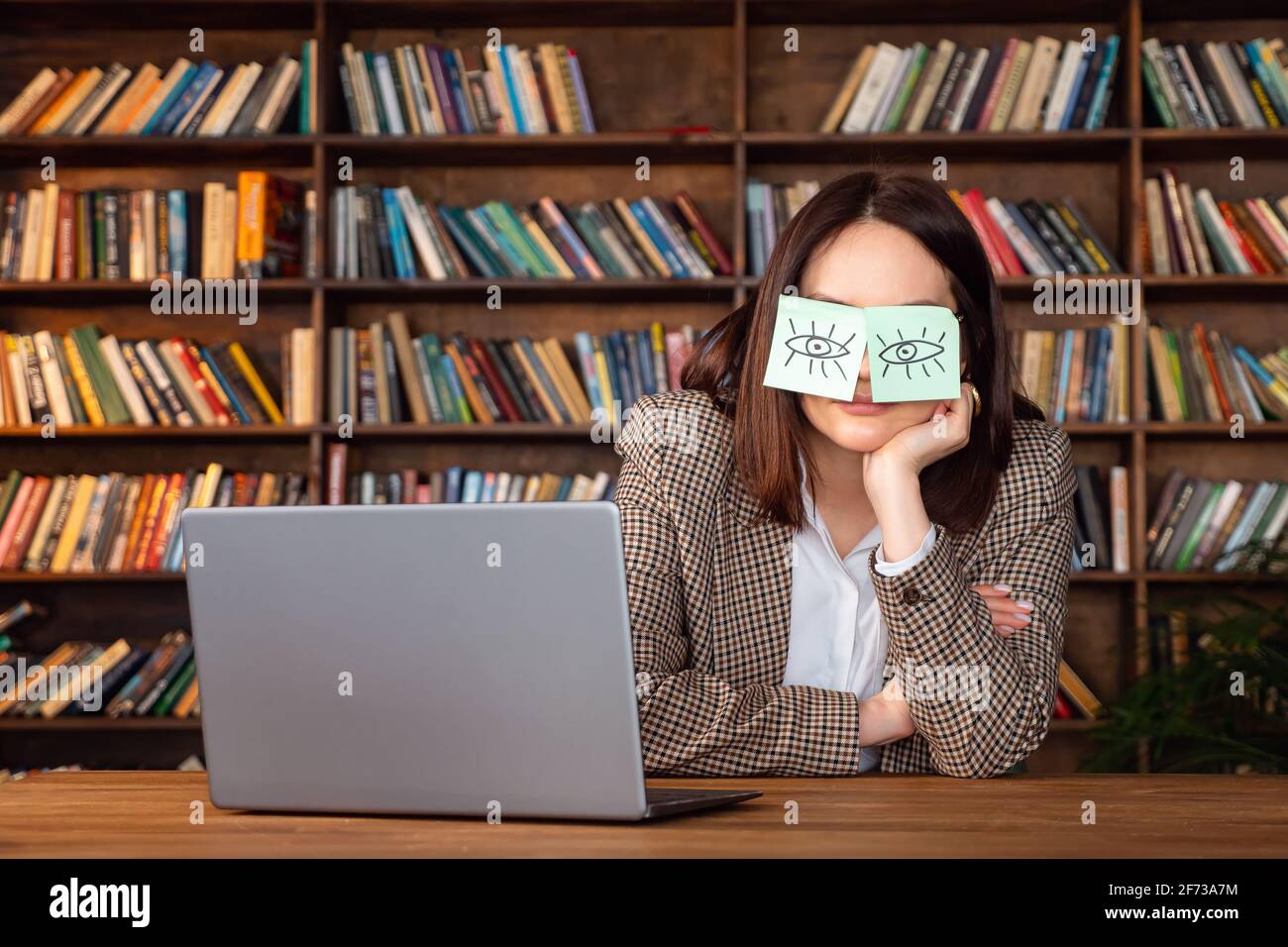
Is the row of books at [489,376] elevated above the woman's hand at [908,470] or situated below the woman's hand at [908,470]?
above

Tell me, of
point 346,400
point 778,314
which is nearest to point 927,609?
point 778,314

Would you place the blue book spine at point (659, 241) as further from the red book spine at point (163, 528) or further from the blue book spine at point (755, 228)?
the red book spine at point (163, 528)

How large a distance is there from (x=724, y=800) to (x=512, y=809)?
0.20m

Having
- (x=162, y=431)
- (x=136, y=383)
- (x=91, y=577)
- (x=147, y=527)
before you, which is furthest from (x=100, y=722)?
(x=136, y=383)

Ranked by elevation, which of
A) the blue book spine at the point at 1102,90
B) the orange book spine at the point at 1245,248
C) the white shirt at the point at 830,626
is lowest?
the white shirt at the point at 830,626

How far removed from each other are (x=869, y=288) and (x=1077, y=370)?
6.00 feet

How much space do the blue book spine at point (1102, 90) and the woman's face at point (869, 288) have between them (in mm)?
1846

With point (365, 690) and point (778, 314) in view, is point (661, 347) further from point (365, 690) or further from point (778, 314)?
point (365, 690)

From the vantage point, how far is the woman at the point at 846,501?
1387mm

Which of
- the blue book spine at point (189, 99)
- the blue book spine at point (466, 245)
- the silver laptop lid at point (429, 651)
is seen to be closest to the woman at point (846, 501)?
the silver laptop lid at point (429, 651)

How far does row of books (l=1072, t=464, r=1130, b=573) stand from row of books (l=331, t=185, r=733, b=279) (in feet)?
3.38

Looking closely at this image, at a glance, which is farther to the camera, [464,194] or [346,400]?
[464,194]

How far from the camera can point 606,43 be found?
3350 mm

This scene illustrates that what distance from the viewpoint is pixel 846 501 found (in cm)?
163
